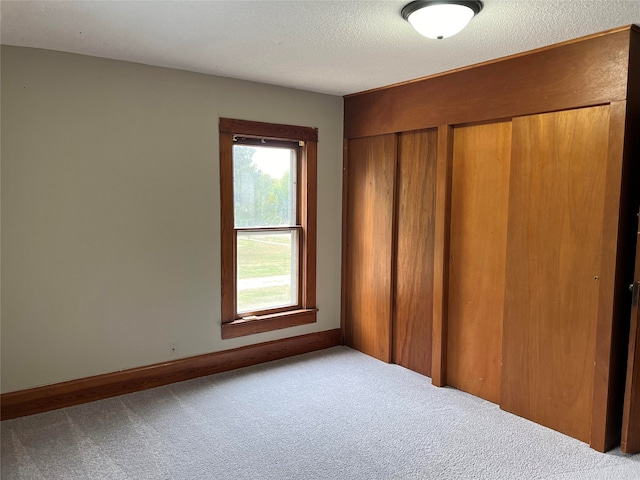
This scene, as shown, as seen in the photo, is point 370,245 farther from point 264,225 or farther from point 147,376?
point 147,376

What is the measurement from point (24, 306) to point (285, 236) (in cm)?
205

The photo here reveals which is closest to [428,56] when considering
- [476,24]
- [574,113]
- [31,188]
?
[476,24]

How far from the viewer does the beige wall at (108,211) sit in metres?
3.02

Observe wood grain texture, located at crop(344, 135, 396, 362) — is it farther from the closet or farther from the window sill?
the window sill

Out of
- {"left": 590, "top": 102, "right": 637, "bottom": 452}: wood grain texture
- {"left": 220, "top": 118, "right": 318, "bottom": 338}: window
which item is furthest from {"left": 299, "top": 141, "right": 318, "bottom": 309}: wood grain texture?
{"left": 590, "top": 102, "right": 637, "bottom": 452}: wood grain texture

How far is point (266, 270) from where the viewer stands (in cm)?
418

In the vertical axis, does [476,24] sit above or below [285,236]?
above

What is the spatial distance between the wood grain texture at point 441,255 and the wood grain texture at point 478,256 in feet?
0.13

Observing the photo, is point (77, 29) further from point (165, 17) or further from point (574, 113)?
point (574, 113)

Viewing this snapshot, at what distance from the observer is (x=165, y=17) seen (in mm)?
2434

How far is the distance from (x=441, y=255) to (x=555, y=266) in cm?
87

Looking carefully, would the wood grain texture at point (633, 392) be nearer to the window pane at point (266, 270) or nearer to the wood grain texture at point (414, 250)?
the wood grain texture at point (414, 250)

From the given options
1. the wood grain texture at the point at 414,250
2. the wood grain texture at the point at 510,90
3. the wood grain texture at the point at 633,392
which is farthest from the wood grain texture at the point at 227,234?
the wood grain texture at the point at 633,392

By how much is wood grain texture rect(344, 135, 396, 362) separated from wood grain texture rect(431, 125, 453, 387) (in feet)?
1.66
